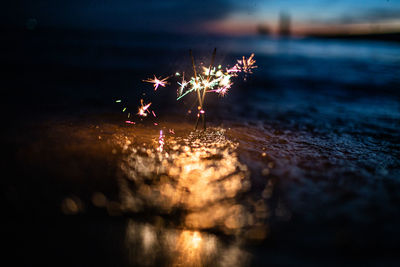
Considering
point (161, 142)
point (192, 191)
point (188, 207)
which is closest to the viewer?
point (188, 207)

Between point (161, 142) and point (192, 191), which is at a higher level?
point (161, 142)

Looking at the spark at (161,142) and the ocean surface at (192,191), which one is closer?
the ocean surface at (192,191)

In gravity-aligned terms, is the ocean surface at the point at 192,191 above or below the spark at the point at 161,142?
below

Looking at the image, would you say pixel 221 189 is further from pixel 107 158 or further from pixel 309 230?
pixel 107 158

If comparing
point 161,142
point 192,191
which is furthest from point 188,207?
point 161,142

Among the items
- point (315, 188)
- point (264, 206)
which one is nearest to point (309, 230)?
point (264, 206)

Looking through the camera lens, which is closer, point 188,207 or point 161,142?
point 188,207

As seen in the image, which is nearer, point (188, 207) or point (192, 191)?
point (188, 207)

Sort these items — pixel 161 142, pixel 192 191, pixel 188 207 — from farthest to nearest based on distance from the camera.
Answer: pixel 161 142
pixel 192 191
pixel 188 207

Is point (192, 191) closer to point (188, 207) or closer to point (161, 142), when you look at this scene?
point (188, 207)
